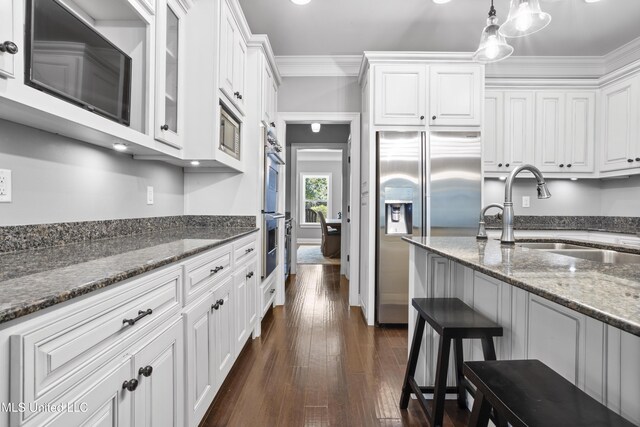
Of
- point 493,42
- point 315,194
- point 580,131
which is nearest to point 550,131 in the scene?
point 580,131

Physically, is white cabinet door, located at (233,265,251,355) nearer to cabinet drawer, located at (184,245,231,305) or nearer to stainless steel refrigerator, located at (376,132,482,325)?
cabinet drawer, located at (184,245,231,305)

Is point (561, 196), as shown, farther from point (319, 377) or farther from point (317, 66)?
point (319, 377)

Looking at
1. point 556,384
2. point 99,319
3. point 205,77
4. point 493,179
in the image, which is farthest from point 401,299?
point 99,319

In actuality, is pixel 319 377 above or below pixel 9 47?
below

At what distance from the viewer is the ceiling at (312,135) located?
18.0 feet

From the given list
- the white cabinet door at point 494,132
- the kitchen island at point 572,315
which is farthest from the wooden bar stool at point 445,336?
the white cabinet door at point 494,132

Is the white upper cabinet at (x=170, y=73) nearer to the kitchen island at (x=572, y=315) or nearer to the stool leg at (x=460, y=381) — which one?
the kitchen island at (x=572, y=315)

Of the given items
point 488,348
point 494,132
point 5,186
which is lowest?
point 488,348

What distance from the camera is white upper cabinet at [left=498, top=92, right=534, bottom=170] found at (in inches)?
139

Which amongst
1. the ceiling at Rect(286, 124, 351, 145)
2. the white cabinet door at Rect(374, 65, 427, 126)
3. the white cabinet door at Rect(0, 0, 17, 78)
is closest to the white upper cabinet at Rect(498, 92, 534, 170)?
the white cabinet door at Rect(374, 65, 427, 126)

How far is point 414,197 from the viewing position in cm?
307

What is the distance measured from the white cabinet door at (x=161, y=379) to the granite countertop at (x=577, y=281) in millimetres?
1082

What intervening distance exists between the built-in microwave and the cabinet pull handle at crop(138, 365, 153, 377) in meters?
1.51

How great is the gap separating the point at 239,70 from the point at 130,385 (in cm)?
229
